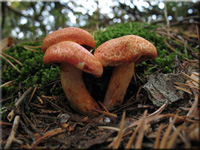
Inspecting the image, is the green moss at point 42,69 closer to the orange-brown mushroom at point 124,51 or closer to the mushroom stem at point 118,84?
the mushroom stem at point 118,84

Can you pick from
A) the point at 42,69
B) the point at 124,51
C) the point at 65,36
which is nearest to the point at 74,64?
the point at 65,36

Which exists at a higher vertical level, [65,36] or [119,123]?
[65,36]

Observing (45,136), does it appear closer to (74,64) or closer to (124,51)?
(74,64)

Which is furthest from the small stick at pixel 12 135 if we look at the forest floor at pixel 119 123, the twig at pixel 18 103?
the twig at pixel 18 103

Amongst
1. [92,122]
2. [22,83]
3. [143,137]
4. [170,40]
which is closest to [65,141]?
[92,122]

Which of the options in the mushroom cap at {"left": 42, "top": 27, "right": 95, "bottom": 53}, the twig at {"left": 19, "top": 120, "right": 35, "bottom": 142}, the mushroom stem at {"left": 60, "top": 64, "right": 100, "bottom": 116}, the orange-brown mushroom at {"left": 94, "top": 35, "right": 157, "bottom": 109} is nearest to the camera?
the twig at {"left": 19, "top": 120, "right": 35, "bottom": 142}

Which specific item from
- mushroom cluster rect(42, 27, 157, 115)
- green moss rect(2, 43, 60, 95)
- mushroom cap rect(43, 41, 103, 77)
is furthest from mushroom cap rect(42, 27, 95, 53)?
green moss rect(2, 43, 60, 95)

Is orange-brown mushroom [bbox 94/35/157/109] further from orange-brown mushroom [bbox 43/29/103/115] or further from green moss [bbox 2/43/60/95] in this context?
green moss [bbox 2/43/60/95]
